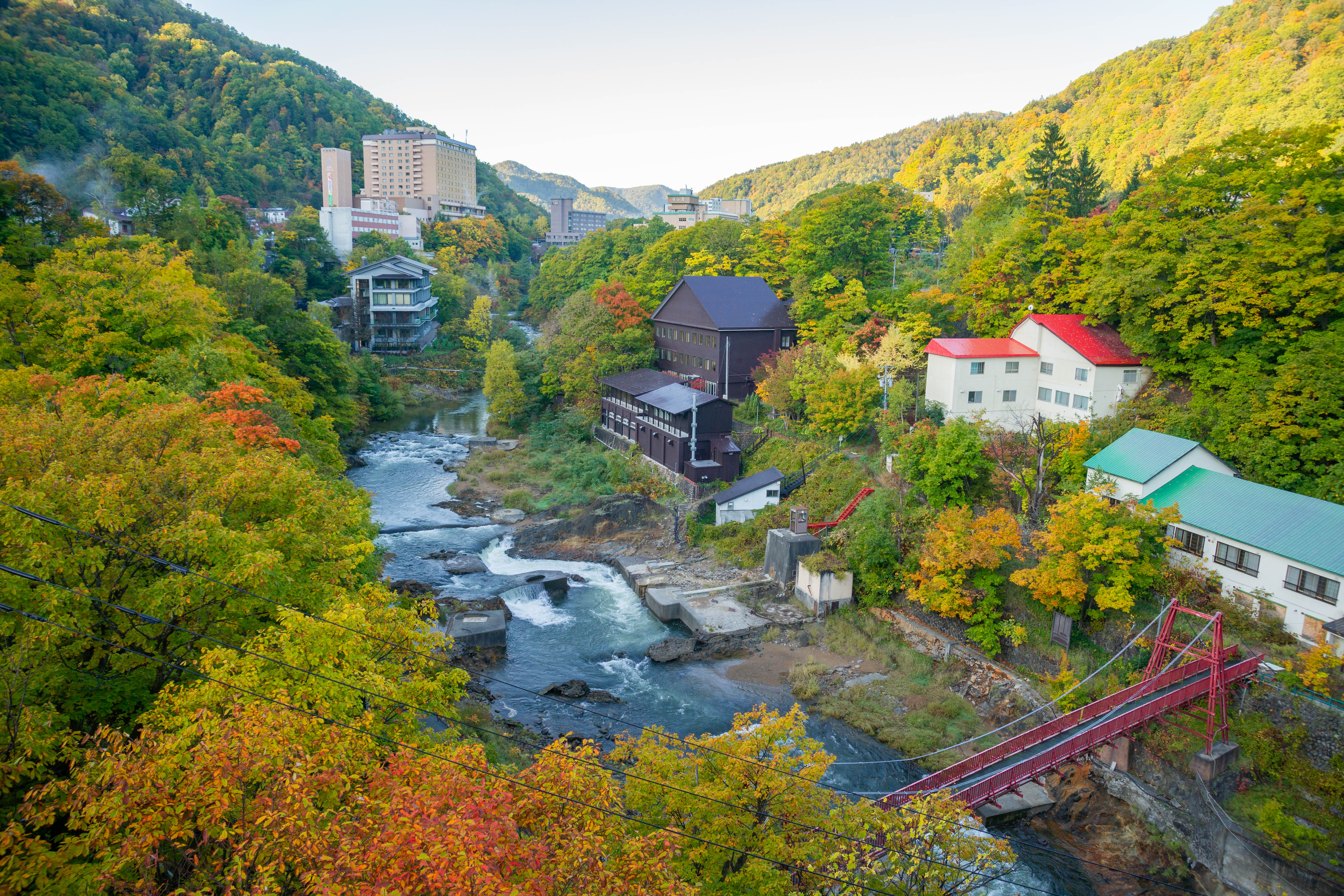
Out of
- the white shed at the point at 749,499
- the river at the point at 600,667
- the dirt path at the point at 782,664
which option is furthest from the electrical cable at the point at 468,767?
the white shed at the point at 749,499

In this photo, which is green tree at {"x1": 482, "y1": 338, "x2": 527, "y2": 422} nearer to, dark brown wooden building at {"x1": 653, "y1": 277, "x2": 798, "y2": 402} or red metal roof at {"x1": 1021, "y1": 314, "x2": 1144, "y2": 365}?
dark brown wooden building at {"x1": 653, "y1": 277, "x2": 798, "y2": 402}

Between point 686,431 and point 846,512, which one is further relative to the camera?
point 686,431

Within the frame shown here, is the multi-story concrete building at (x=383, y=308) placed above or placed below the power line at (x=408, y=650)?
above

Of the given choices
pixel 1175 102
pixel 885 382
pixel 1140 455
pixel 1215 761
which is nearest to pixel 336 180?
pixel 885 382

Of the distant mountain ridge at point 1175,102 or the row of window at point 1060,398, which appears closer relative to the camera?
the row of window at point 1060,398

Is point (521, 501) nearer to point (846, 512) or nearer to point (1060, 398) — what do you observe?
point (846, 512)

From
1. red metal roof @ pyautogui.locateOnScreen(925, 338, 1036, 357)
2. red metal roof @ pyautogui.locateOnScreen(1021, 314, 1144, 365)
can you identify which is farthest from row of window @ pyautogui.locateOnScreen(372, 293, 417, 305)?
red metal roof @ pyautogui.locateOnScreen(1021, 314, 1144, 365)

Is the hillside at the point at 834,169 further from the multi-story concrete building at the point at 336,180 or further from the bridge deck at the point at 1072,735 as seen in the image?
the bridge deck at the point at 1072,735
